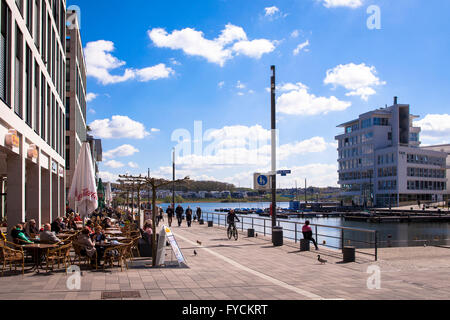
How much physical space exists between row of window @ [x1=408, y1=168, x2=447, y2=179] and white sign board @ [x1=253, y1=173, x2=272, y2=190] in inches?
3291

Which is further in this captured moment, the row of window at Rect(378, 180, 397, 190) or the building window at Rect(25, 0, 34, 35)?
the row of window at Rect(378, 180, 397, 190)

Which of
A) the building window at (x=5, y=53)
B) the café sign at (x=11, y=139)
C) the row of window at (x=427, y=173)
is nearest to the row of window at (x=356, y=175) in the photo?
the row of window at (x=427, y=173)

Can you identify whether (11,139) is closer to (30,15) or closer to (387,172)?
(30,15)

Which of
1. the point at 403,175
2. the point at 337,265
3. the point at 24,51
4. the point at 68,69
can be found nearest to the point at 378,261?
the point at 337,265

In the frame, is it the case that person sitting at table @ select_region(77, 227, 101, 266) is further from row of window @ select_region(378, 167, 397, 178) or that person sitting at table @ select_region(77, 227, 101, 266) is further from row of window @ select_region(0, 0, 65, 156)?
row of window @ select_region(378, 167, 397, 178)

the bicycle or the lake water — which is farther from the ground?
the bicycle

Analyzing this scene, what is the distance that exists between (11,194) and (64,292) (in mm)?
8474

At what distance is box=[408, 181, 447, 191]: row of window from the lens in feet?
315

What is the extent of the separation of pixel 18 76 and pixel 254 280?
Answer: 12076 mm

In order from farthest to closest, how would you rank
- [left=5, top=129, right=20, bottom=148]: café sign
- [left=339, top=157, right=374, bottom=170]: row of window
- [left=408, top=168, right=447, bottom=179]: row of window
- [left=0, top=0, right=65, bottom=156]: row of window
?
[left=339, top=157, right=374, bottom=170]: row of window, [left=408, top=168, right=447, bottom=179]: row of window, [left=0, top=0, right=65, bottom=156]: row of window, [left=5, top=129, right=20, bottom=148]: café sign

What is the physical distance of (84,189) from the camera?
16375mm

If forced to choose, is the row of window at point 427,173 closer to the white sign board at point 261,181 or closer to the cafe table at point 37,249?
the white sign board at point 261,181

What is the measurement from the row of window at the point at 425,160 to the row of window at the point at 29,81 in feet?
277

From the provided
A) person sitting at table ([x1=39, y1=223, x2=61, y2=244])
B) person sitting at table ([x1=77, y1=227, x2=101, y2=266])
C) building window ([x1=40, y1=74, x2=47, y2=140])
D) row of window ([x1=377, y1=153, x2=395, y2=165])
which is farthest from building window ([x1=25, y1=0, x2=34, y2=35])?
row of window ([x1=377, y1=153, x2=395, y2=165])
